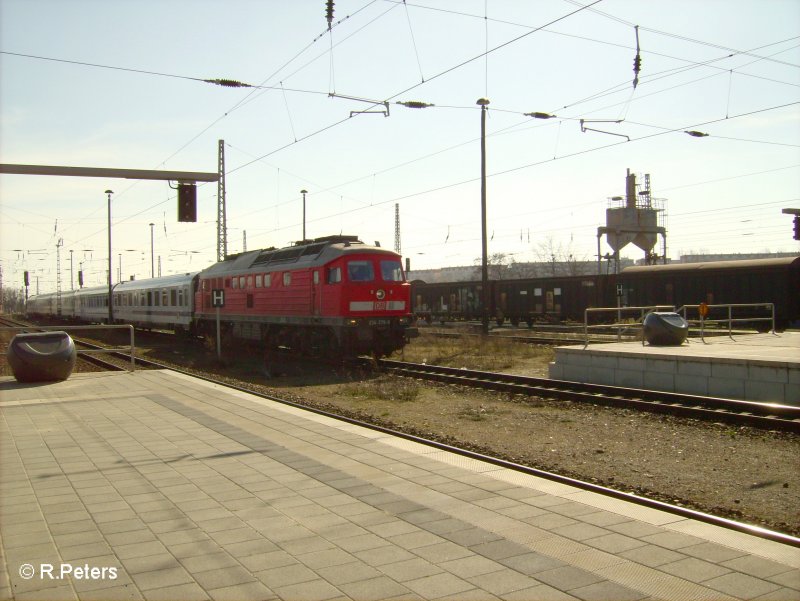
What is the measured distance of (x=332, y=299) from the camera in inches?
757

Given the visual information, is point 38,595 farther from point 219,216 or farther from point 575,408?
point 219,216

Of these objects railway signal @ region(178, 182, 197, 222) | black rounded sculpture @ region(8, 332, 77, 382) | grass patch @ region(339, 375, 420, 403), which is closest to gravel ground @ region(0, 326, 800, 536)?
grass patch @ region(339, 375, 420, 403)

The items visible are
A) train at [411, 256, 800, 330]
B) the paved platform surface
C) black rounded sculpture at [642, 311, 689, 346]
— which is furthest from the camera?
train at [411, 256, 800, 330]

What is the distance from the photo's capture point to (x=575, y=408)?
40.8 feet

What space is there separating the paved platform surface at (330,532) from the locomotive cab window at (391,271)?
1113 centimetres

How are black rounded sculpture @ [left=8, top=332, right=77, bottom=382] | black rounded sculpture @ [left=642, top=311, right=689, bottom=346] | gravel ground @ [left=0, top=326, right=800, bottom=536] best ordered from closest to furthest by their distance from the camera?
gravel ground @ [left=0, top=326, right=800, bottom=536], black rounded sculpture @ [left=8, top=332, right=77, bottom=382], black rounded sculpture @ [left=642, top=311, right=689, bottom=346]

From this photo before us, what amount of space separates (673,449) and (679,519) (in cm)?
380

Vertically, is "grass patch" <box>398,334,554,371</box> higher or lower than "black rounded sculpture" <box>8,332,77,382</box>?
lower

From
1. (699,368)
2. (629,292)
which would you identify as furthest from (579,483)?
(629,292)

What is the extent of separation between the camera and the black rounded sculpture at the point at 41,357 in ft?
49.5

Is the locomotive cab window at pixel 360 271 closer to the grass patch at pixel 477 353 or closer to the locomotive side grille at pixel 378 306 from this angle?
the locomotive side grille at pixel 378 306

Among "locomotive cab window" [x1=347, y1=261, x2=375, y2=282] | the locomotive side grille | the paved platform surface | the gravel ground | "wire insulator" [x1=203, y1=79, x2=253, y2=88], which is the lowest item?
the gravel ground

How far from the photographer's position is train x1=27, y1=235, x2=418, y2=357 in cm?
1903

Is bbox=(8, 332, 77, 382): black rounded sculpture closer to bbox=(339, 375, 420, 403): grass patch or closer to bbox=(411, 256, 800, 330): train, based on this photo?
bbox=(339, 375, 420, 403): grass patch
